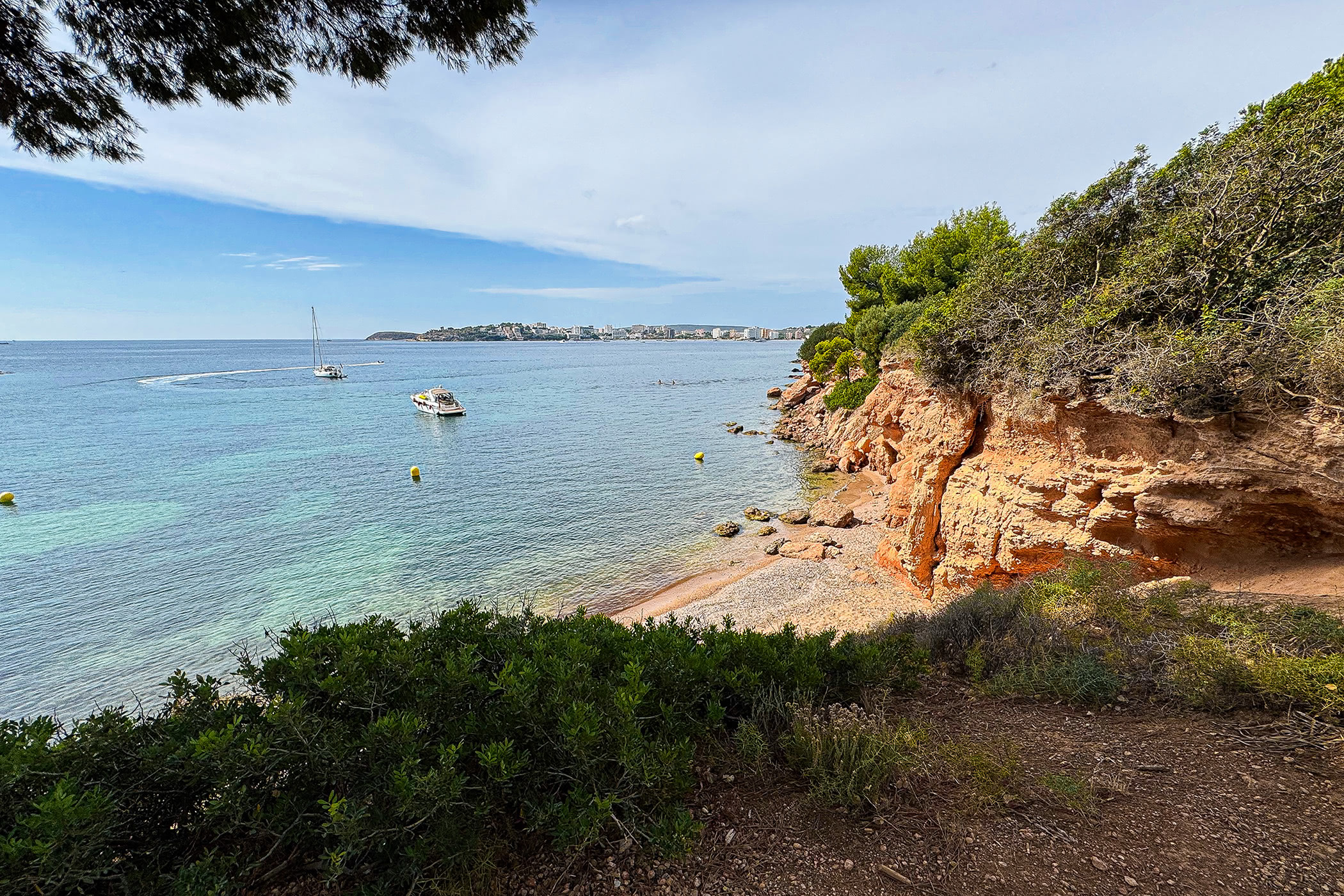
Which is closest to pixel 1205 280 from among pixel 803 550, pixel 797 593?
pixel 797 593

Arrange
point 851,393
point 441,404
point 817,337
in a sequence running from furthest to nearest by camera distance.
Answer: point 817,337 → point 441,404 → point 851,393

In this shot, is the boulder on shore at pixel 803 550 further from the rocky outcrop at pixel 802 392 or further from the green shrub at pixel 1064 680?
the rocky outcrop at pixel 802 392

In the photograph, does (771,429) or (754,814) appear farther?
(771,429)

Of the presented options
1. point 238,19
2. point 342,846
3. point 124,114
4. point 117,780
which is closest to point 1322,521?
point 342,846

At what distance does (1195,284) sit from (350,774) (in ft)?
34.3

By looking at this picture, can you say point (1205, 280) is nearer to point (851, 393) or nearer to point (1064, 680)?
point (1064, 680)

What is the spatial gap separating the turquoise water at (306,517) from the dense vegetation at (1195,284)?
11299 mm

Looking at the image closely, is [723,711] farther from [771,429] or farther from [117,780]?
[771,429]

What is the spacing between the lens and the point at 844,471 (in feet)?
85.5

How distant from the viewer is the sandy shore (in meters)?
12.0

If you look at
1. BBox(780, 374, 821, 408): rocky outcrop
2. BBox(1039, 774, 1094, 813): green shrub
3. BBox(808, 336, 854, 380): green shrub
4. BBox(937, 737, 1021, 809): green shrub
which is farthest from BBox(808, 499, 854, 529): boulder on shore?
A: BBox(780, 374, 821, 408): rocky outcrop

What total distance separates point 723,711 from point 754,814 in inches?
25.5

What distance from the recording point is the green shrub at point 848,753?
3373 mm

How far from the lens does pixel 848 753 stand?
3.50 meters
